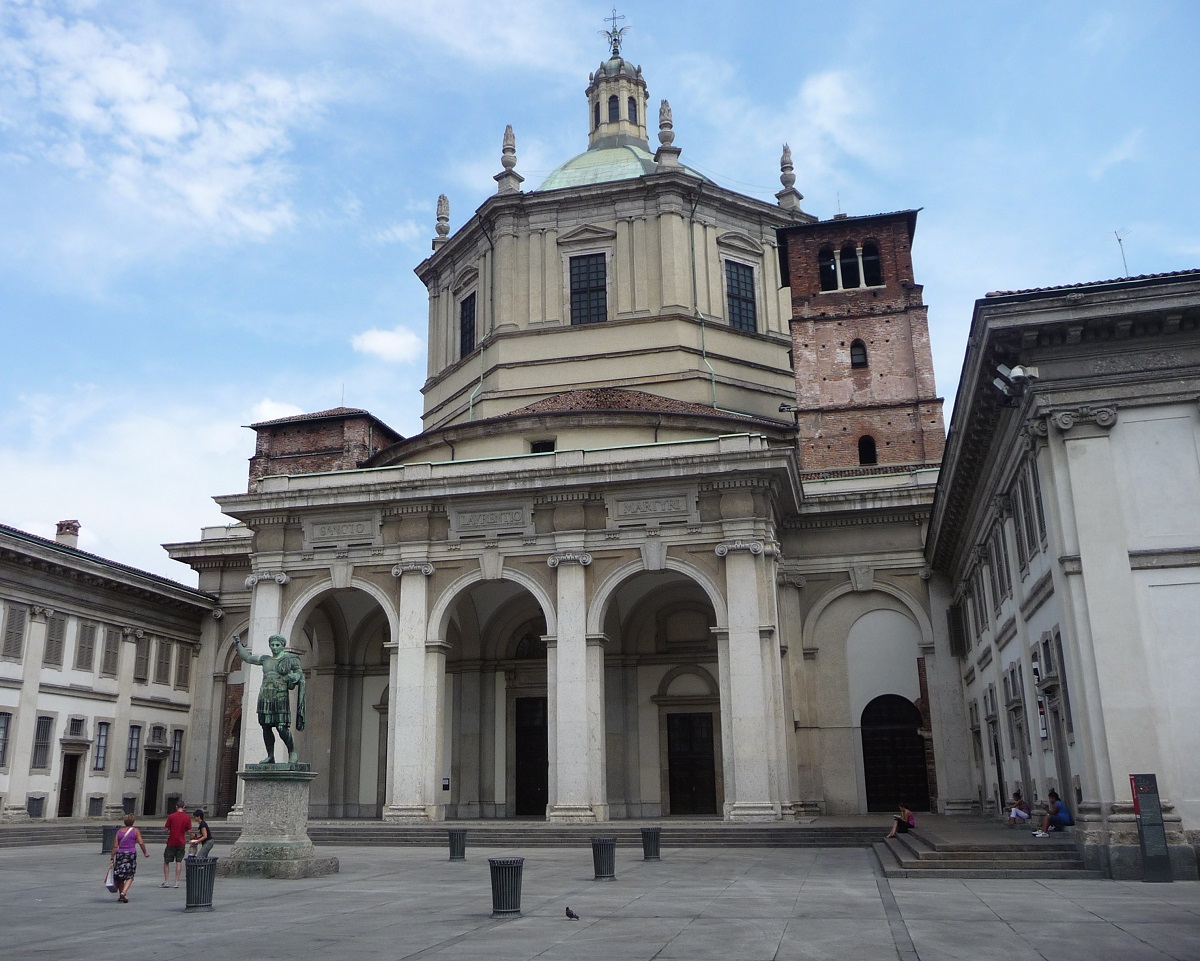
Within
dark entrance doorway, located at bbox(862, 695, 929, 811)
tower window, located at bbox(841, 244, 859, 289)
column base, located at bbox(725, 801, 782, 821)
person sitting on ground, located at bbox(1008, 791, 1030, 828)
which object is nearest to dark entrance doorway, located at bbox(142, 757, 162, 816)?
column base, located at bbox(725, 801, 782, 821)

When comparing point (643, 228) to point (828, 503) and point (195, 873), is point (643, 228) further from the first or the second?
point (195, 873)

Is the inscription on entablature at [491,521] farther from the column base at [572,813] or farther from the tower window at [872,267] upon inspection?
the tower window at [872,267]

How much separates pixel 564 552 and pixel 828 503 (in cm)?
822

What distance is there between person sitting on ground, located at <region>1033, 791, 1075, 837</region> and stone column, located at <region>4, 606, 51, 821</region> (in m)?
26.7

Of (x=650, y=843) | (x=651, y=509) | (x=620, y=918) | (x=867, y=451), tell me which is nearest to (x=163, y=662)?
(x=651, y=509)

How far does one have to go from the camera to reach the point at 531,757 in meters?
34.1

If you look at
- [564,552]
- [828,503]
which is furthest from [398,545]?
[828,503]

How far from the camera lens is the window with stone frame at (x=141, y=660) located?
36.3 m

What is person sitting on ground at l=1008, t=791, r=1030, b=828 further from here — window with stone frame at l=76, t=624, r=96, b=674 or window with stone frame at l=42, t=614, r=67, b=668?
window with stone frame at l=76, t=624, r=96, b=674

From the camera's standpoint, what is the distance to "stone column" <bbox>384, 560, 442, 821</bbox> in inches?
1122

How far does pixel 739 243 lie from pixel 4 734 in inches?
1129

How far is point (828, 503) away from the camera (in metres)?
32.2

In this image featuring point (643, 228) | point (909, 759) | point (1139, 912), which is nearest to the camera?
point (1139, 912)

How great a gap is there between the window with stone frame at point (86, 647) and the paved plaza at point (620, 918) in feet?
53.7
